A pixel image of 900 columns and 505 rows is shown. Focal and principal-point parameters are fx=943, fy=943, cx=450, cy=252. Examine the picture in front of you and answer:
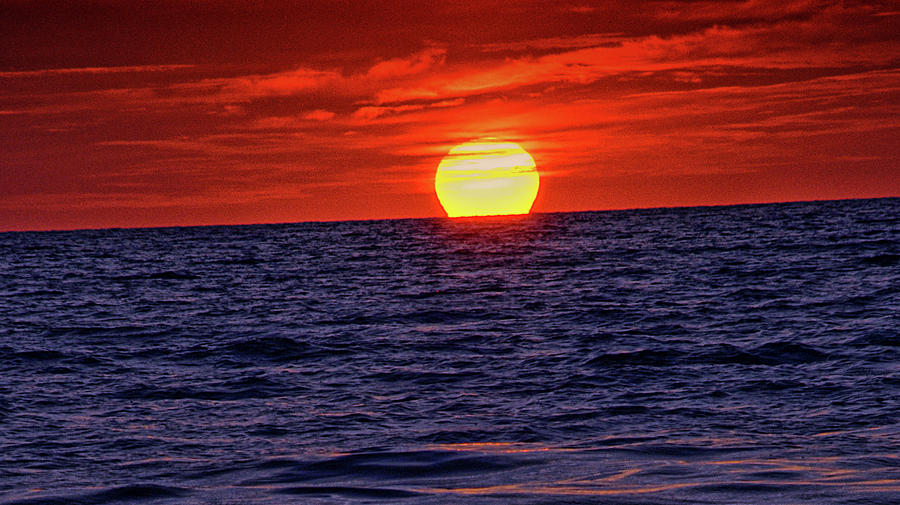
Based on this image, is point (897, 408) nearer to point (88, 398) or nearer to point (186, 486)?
point (186, 486)

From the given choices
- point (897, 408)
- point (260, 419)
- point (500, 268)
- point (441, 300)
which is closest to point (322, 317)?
point (441, 300)

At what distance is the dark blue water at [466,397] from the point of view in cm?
830

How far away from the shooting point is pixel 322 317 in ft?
79.5

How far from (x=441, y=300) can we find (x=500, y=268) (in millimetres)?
16176

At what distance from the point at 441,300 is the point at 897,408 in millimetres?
17539

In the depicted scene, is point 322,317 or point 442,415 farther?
point 322,317

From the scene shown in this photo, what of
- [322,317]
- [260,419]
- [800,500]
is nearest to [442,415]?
[260,419]

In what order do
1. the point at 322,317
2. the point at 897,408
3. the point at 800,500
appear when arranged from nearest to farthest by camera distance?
the point at 800,500 → the point at 897,408 → the point at 322,317

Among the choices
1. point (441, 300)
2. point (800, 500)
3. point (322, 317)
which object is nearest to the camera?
point (800, 500)

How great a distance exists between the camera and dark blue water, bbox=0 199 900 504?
→ 27.2 ft

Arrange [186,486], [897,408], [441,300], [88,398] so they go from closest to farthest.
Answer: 1. [186,486]
2. [897,408]
3. [88,398]
4. [441,300]

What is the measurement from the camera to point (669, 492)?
757 cm

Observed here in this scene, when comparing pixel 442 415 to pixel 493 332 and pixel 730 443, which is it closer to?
pixel 730 443

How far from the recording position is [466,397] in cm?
1291
